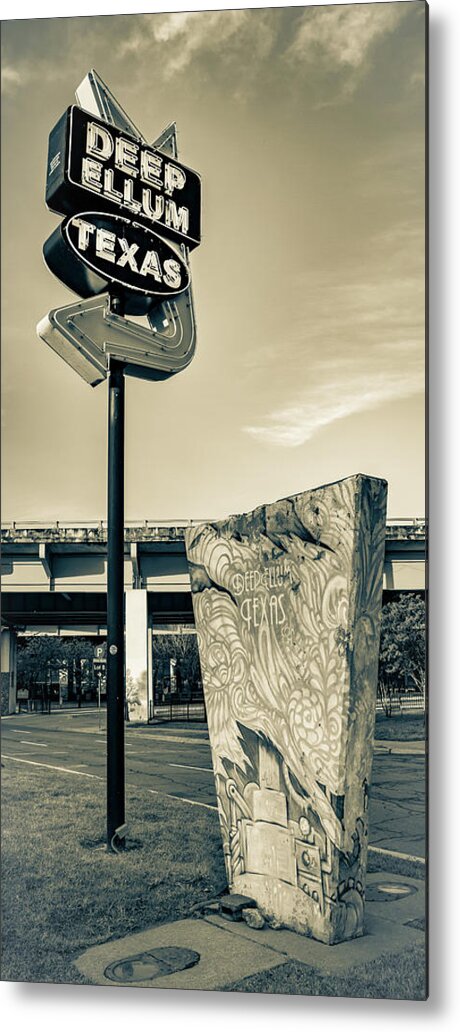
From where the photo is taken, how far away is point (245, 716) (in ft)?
17.7

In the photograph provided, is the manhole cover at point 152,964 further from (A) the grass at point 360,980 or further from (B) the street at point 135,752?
(B) the street at point 135,752

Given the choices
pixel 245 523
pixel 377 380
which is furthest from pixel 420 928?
pixel 377 380

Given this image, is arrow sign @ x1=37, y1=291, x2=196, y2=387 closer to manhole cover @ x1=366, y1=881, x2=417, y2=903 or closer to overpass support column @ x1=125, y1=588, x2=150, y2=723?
overpass support column @ x1=125, y1=588, x2=150, y2=723

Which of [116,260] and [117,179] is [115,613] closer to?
[116,260]

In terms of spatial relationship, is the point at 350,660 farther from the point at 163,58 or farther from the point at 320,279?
the point at 163,58

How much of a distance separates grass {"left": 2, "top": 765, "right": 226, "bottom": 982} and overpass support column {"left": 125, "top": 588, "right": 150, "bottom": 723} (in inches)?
26.6

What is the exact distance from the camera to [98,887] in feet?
19.1

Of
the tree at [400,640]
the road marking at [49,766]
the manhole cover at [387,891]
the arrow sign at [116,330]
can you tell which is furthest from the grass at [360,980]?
the arrow sign at [116,330]

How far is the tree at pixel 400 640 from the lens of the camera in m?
6.57

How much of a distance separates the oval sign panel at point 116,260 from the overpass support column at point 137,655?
259 centimetres

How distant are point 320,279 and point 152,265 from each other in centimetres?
113

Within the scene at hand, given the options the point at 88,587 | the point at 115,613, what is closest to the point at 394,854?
the point at 115,613

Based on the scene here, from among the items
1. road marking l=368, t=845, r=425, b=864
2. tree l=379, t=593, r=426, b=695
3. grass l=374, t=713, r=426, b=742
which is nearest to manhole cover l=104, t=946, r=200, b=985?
road marking l=368, t=845, r=425, b=864

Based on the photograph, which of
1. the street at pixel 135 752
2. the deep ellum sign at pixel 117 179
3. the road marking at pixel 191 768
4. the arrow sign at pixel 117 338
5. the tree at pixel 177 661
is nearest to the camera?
the deep ellum sign at pixel 117 179
